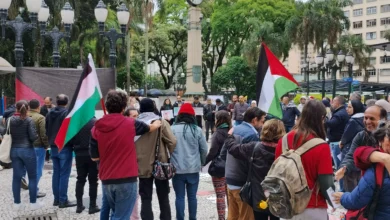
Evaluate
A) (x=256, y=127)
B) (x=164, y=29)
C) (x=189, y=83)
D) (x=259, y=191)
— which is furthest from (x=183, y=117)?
(x=164, y=29)

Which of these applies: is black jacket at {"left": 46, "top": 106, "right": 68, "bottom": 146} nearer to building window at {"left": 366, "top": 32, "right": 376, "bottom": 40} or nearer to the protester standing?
the protester standing

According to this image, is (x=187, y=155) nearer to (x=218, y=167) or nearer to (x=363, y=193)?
(x=218, y=167)

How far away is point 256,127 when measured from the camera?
496 cm

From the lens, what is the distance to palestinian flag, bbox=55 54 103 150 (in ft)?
17.8

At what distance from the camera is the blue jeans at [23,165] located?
689 centimetres

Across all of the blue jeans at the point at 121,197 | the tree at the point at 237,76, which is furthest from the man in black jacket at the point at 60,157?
the tree at the point at 237,76

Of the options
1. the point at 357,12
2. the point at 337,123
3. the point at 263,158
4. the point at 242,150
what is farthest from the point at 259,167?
the point at 357,12

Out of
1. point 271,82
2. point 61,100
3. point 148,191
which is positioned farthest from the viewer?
point 61,100

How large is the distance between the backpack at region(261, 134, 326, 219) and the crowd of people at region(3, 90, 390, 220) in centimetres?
1

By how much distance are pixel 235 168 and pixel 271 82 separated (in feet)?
3.77

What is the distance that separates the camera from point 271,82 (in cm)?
→ 536

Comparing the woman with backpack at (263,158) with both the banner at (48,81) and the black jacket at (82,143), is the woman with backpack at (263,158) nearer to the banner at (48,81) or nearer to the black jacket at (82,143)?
the black jacket at (82,143)

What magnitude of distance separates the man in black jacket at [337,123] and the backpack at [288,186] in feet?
16.8

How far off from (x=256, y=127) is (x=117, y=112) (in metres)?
1.53
